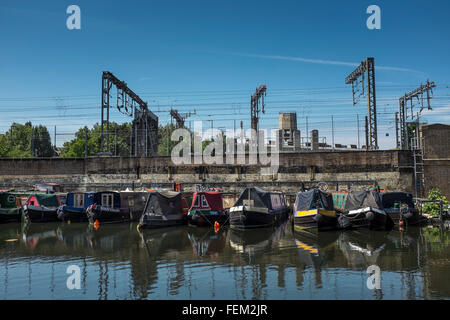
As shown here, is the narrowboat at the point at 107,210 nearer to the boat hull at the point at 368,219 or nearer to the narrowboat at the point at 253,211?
the narrowboat at the point at 253,211

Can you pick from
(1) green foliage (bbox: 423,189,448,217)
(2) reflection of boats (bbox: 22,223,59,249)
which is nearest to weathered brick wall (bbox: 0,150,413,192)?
(1) green foliage (bbox: 423,189,448,217)

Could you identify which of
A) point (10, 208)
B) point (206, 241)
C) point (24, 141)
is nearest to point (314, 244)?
point (206, 241)

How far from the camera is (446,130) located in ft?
91.2

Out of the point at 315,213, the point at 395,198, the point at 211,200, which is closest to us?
the point at 315,213

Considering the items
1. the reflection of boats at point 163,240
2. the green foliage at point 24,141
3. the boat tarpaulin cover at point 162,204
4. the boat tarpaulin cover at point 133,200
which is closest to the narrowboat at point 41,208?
the boat tarpaulin cover at point 133,200

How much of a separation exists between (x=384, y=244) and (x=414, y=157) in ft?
48.4

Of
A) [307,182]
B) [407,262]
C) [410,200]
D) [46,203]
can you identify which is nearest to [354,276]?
[407,262]

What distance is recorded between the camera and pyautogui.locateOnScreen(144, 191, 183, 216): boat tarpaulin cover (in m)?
21.3

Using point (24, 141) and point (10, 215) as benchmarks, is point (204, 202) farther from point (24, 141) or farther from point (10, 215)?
point (24, 141)

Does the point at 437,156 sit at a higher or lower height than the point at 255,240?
higher

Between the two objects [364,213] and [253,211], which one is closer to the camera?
[364,213]

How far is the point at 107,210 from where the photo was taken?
23.5m

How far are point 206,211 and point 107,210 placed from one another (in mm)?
6682

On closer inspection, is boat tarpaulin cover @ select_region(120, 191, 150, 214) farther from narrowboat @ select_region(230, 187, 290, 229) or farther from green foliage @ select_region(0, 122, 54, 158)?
green foliage @ select_region(0, 122, 54, 158)
